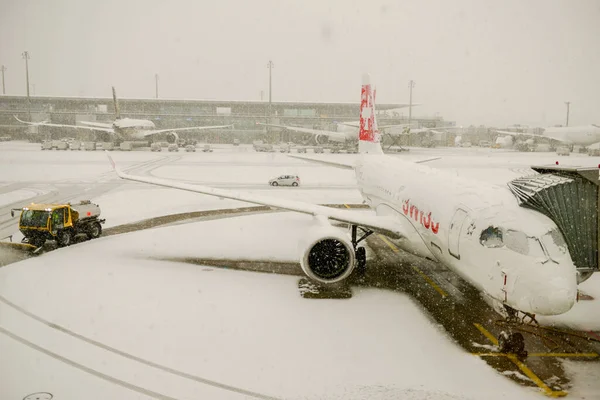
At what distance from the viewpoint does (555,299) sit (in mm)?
10602

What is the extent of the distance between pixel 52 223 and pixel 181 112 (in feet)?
372

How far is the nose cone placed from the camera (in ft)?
34.7

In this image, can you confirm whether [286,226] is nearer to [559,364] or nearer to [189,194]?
[189,194]

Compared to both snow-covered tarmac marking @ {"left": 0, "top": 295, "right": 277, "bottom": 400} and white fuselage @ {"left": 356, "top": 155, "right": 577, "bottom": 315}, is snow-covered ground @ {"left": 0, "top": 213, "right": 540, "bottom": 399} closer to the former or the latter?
snow-covered tarmac marking @ {"left": 0, "top": 295, "right": 277, "bottom": 400}

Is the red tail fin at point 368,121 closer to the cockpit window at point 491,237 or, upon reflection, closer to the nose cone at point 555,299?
the cockpit window at point 491,237

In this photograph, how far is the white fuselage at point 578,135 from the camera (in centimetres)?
8588

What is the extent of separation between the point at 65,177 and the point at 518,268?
2012 inches

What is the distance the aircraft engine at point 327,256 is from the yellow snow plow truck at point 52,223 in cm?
1371

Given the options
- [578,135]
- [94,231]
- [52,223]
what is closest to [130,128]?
[94,231]

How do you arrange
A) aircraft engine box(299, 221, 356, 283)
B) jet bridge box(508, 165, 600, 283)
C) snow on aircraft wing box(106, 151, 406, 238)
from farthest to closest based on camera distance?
snow on aircraft wing box(106, 151, 406, 238) → aircraft engine box(299, 221, 356, 283) → jet bridge box(508, 165, 600, 283)

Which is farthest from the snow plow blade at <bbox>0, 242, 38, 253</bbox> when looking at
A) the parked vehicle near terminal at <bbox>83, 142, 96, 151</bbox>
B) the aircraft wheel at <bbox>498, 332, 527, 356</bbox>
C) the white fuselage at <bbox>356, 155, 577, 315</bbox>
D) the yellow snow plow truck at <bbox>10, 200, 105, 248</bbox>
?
the parked vehicle near terminal at <bbox>83, 142, 96, 151</bbox>

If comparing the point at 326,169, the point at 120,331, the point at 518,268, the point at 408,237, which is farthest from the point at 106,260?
the point at 326,169

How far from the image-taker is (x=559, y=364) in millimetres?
12203

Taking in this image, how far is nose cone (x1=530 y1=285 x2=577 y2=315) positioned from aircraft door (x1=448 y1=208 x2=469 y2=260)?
3226mm
